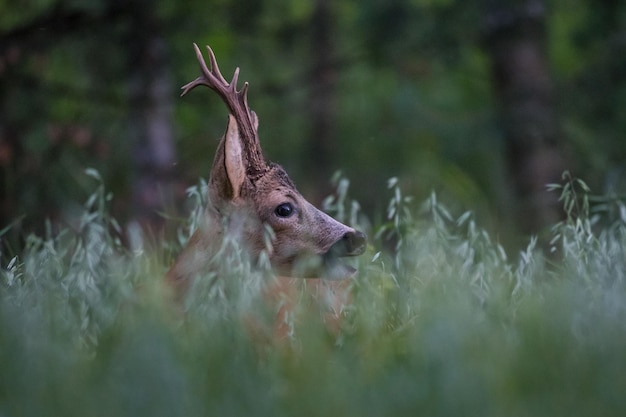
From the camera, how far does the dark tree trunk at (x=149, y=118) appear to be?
793 cm

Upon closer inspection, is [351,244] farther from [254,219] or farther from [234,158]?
[234,158]

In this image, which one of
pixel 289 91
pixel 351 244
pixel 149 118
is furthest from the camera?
pixel 289 91

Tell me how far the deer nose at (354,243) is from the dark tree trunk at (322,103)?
623cm

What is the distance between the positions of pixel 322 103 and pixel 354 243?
698 centimetres

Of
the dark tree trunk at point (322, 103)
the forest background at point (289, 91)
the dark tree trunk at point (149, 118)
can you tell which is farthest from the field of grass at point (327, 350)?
the dark tree trunk at point (322, 103)

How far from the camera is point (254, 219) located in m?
4.56

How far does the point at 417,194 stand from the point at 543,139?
1062 mm

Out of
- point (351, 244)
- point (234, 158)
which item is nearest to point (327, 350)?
point (351, 244)

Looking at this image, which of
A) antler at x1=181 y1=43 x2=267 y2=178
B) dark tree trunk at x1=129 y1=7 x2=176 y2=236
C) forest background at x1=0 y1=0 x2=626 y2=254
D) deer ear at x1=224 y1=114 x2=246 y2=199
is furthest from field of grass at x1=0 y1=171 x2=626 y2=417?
dark tree trunk at x1=129 y1=7 x2=176 y2=236

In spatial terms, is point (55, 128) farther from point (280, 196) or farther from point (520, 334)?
point (520, 334)

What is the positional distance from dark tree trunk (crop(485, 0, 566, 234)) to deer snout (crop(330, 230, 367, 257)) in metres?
4.03

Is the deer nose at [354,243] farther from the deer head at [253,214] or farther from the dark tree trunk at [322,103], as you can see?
the dark tree trunk at [322,103]

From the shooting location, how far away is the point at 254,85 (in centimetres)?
1052

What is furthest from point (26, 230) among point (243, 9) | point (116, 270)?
point (116, 270)
